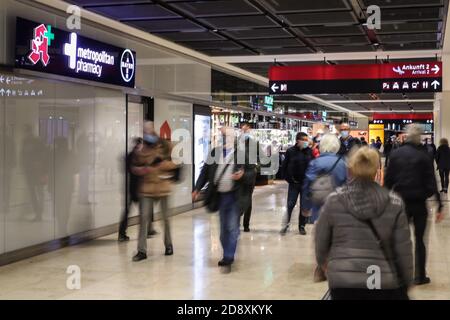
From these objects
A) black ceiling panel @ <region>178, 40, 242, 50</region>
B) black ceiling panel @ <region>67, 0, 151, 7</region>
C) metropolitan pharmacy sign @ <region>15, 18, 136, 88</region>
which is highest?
black ceiling panel @ <region>178, 40, 242, 50</region>

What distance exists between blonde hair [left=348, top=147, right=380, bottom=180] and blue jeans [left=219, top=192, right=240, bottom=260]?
3.57 m

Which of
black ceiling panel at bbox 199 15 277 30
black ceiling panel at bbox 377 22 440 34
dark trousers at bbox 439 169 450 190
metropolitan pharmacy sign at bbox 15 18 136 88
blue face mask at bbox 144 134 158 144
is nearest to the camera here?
metropolitan pharmacy sign at bbox 15 18 136 88

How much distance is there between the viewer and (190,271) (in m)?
6.64

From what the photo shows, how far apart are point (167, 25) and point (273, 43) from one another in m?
2.76

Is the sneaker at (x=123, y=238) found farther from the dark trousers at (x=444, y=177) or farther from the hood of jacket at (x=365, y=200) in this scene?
the dark trousers at (x=444, y=177)

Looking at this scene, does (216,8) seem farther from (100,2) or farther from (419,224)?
(419,224)

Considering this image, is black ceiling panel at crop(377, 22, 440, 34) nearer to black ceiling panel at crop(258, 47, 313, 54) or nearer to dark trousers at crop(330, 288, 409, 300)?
black ceiling panel at crop(258, 47, 313, 54)

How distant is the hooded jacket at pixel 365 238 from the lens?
10.1ft

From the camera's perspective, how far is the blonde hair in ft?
10.4

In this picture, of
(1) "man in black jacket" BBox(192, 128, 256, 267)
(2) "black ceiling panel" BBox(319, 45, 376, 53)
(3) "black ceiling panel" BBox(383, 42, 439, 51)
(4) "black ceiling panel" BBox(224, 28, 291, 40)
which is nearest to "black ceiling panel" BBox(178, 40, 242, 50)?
Result: (4) "black ceiling panel" BBox(224, 28, 291, 40)

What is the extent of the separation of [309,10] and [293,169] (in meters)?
2.39

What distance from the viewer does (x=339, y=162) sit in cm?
636

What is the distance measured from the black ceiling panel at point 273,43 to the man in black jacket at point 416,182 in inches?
231

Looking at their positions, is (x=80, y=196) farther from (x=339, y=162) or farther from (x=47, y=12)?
(x=339, y=162)
